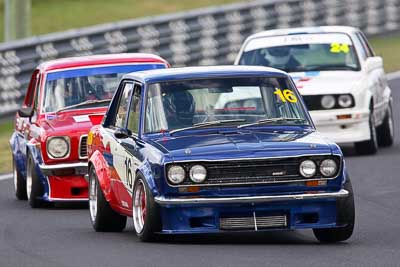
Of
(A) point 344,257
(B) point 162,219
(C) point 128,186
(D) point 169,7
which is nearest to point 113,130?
(C) point 128,186

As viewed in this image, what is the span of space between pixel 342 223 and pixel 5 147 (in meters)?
11.5

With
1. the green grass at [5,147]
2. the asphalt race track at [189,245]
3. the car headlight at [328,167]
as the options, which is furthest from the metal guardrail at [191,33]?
the car headlight at [328,167]

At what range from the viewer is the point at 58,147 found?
14188 mm

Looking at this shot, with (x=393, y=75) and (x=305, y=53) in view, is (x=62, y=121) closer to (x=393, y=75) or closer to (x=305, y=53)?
(x=305, y=53)

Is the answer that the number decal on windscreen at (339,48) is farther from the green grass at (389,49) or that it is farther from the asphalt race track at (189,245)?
the green grass at (389,49)

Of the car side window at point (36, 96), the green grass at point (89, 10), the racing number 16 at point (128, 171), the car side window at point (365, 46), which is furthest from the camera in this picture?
the green grass at point (89, 10)

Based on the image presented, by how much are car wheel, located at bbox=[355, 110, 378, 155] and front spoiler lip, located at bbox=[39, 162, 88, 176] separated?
16.3ft

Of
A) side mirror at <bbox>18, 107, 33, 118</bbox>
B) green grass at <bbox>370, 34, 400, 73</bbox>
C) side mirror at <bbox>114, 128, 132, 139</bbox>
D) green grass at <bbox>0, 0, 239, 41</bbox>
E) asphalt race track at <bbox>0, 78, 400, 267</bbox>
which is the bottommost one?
asphalt race track at <bbox>0, 78, 400, 267</bbox>

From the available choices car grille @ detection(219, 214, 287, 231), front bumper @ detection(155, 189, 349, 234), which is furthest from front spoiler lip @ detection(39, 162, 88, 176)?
car grille @ detection(219, 214, 287, 231)

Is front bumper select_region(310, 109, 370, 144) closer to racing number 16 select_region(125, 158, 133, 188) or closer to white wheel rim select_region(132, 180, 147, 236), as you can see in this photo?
→ racing number 16 select_region(125, 158, 133, 188)

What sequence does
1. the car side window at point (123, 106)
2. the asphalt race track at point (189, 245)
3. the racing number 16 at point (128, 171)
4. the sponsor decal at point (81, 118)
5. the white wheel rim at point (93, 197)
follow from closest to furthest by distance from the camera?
the asphalt race track at point (189, 245) → the racing number 16 at point (128, 171) → the car side window at point (123, 106) → the white wheel rim at point (93, 197) → the sponsor decal at point (81, 118)

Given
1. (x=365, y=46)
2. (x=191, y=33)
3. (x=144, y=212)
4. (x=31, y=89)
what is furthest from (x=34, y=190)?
(x=191, y=33)

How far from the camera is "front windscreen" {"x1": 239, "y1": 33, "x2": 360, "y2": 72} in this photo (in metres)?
18.9

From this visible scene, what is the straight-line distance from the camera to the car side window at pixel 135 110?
37.6 ft
